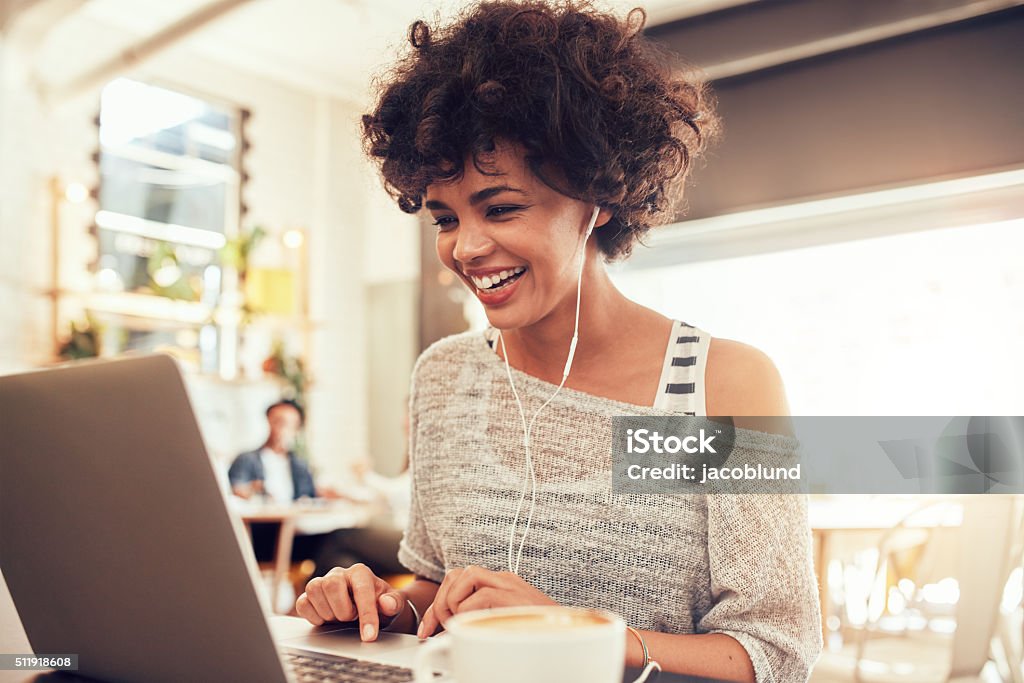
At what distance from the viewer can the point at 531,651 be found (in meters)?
0.44

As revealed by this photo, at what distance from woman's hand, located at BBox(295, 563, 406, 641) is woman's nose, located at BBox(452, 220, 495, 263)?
367 mm

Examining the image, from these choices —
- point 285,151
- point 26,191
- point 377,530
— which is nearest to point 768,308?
point 377,530

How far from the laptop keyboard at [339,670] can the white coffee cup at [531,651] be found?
20cm

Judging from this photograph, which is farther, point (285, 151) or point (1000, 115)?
point (285, 151)

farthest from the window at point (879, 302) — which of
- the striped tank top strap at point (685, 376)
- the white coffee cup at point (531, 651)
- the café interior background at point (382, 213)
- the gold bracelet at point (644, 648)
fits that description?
the white coffee cup at point (531, 651)

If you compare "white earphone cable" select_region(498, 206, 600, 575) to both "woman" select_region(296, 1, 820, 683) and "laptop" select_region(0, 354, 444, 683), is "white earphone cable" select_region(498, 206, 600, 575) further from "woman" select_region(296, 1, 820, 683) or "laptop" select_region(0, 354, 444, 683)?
"laptop" select_region(0, 354, 444, 683)

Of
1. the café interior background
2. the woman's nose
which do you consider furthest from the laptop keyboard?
the café interior background

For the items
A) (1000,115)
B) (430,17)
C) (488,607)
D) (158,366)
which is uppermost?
Answer: (1000,115)

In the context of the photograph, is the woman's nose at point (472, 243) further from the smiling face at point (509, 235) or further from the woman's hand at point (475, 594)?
the woman's hand at point (475, 594)

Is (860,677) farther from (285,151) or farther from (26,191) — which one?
(285,151)

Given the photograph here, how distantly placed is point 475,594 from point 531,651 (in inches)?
13.4

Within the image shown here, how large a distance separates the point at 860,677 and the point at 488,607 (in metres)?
1.80

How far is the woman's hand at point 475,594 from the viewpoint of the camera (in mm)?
765

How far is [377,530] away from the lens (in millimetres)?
4340
